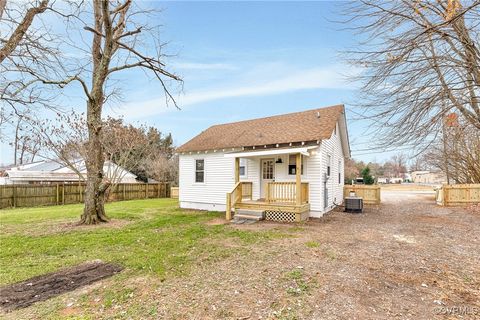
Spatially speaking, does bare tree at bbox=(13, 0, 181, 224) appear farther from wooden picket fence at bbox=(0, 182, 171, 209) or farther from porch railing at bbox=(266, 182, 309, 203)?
wooden picket fence at bbox=(0, 182, 171, 209)

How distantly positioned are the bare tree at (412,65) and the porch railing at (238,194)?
6796 mm

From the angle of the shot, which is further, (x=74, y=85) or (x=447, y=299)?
(x=74, y=85)

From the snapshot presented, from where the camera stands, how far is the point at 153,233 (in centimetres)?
786

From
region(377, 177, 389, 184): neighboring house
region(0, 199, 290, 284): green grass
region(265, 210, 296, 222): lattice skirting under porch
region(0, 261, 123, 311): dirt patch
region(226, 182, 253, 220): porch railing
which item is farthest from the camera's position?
region(377, 177, 389, 184): neighboring house

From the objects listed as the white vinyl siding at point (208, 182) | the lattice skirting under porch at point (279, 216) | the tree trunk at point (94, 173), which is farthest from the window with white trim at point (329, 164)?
the tree trunk at point (94, 173)

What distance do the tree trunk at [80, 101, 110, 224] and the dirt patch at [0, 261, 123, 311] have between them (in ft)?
16.1

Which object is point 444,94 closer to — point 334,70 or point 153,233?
point 334,70

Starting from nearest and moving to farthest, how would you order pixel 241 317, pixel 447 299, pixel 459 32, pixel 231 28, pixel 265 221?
pixel 241 317, pixel 447 299, pixel 459 32, pixel 265 221, pixel 231 28

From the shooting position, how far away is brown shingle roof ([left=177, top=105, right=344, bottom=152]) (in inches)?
425

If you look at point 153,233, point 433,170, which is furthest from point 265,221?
point 433,170

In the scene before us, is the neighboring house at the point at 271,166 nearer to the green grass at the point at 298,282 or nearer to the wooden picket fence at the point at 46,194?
the green grass at the point at 298,282

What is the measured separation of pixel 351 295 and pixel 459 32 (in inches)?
168

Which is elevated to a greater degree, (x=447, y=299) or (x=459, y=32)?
(x=459, y=32)

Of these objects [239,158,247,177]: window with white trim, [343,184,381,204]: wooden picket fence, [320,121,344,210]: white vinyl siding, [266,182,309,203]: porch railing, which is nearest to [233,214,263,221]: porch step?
[266,182,309,203]: porch railing
